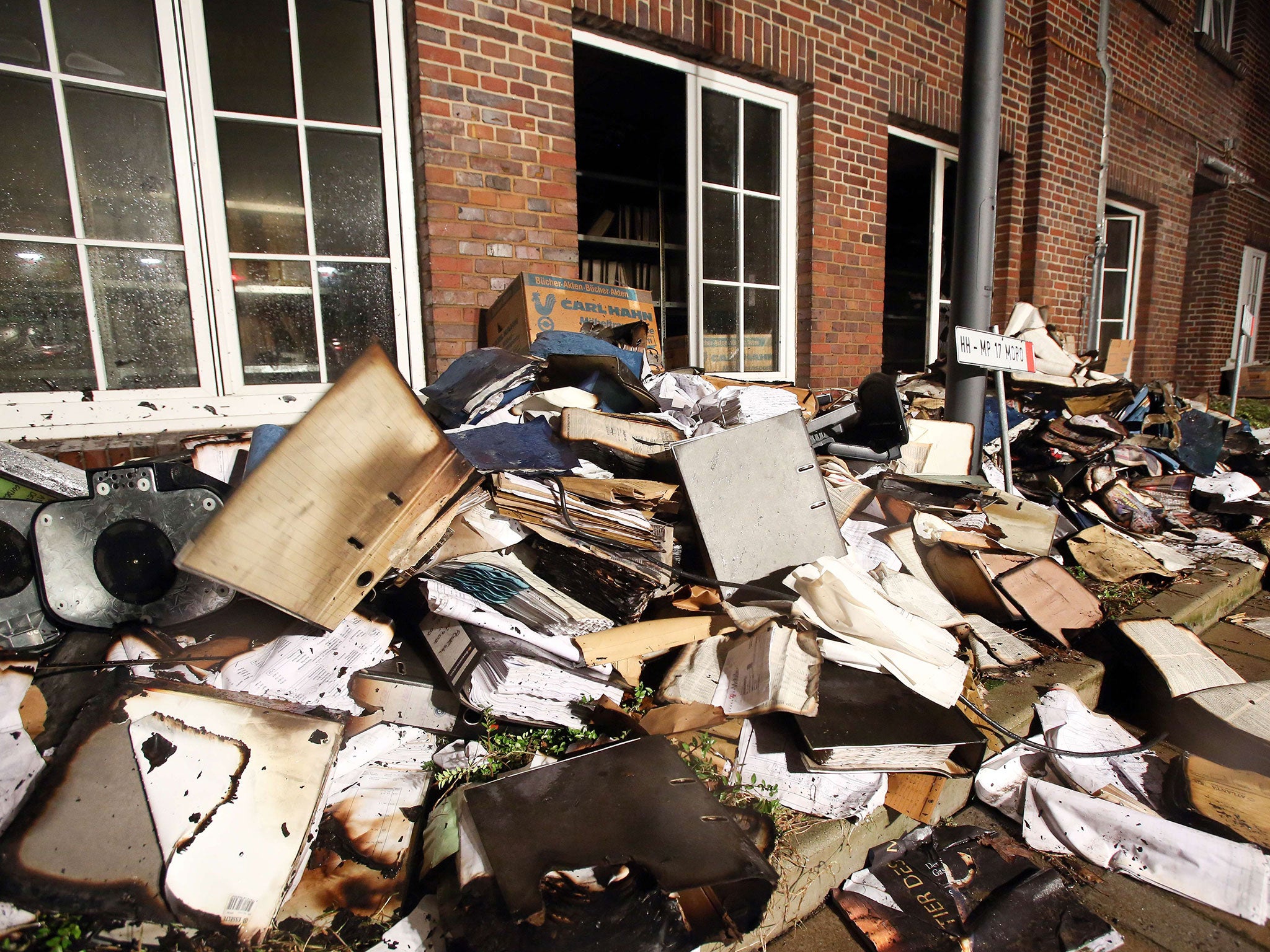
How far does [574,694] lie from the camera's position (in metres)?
1.78

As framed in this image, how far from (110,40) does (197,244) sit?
0.81 m

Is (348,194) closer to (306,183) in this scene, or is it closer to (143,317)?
(306,183)

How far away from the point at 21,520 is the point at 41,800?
2.84 feet

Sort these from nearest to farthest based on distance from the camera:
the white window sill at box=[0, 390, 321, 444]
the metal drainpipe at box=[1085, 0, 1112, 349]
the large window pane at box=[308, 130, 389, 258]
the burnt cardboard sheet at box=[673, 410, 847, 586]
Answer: the burnt cardboard sheet at box=[673, 410, 847, 586], the white window sill at box=[0, 390, 321, 444], the large window pane at box=[308, 130, 389, 258], the metal drainpipe at box=[1085, 0, 1112, 349]

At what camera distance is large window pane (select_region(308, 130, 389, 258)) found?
296 centimetres

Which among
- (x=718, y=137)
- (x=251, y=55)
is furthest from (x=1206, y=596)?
(x=251, y=55)

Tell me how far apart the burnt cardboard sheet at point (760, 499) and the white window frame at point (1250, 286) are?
10391mm

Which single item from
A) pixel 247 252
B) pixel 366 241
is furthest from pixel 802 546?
pixel 247 252

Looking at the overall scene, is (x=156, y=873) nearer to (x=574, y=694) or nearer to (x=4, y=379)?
(x=574, y=694)

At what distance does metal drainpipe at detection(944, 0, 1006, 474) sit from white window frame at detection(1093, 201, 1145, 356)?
211 inches

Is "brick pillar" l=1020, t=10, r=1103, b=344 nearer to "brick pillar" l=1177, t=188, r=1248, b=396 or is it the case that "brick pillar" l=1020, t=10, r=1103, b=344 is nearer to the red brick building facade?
the red brick building facade

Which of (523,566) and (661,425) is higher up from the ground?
(661,425)

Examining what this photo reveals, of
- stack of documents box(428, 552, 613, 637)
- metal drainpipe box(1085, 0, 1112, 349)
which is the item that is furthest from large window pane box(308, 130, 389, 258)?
metal drainpipe box(1085, 0, 1112, 349)

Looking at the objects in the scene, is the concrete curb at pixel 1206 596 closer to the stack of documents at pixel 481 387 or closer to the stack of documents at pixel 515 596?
the stack of documents at pixel 515 596
